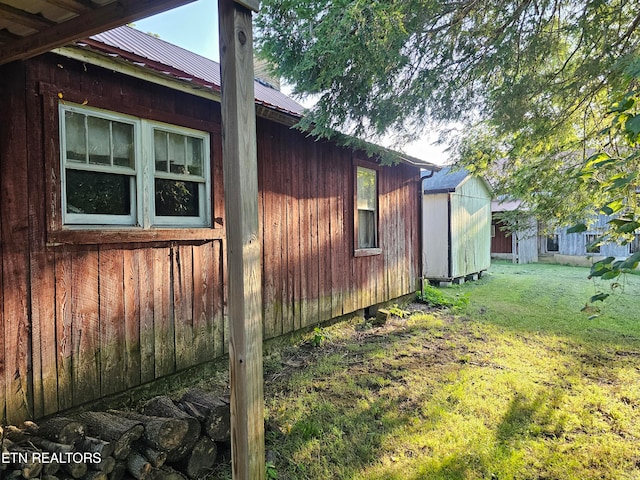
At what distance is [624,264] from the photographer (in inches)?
66.6

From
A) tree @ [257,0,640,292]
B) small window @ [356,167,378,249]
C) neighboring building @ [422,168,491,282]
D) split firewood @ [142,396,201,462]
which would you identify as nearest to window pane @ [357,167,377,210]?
small window @ [356,167,378,249]

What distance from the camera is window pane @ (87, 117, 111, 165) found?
10.5 feet

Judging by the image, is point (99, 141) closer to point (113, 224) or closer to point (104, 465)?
point (113, 224)

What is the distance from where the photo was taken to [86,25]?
6.64 ft

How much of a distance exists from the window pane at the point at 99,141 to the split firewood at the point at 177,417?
2071 millimetres

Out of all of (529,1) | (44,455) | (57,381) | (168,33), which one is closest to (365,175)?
(529,1)

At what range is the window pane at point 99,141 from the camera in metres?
3.20

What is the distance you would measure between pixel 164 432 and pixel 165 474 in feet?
0.84

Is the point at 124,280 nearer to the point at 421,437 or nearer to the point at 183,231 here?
the point at 183,231

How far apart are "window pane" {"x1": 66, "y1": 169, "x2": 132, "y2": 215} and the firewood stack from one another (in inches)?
65.1

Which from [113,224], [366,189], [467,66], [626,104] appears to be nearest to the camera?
[626,104]

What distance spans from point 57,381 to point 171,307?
1.09 m

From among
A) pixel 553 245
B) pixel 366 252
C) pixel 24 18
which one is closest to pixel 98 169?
pixel 24 18

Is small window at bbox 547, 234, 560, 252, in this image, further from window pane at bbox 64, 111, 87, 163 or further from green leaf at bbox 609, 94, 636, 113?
window pane at bbox 64, 111, 87, 163
